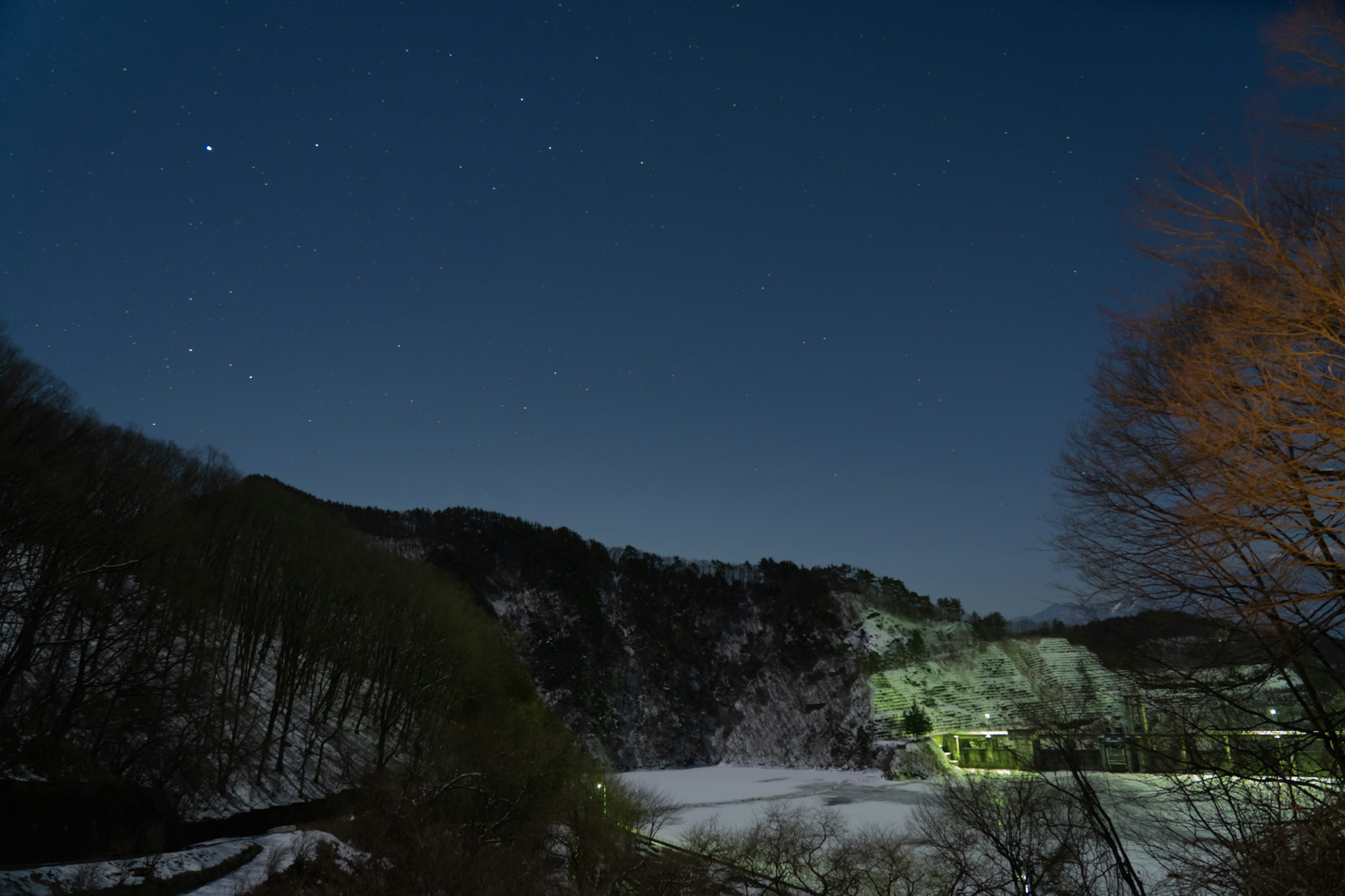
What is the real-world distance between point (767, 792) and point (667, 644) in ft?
103

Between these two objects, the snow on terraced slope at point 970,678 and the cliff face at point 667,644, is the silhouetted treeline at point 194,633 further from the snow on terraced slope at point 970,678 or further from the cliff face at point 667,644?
the snow on terraced slope at point 970,678

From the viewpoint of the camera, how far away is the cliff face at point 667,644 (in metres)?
84.0

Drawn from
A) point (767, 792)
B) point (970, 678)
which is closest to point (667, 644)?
point (767, 792)

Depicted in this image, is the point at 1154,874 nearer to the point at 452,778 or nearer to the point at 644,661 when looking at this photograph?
the point at 452,778

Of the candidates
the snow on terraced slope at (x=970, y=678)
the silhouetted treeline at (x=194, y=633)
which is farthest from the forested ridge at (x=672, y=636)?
the silhouetted treeline at (x=194, y=633)

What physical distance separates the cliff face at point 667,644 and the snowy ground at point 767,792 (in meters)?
4.27

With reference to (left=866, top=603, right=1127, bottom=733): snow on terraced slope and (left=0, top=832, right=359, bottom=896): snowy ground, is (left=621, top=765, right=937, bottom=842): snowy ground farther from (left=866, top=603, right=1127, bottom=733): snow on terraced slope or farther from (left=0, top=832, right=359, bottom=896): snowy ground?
(left=0, top=832, right=359, bottom=896): snowy ground

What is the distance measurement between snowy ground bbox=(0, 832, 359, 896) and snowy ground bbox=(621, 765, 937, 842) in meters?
26.4

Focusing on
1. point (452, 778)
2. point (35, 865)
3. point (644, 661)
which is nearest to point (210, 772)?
point (452, 778)

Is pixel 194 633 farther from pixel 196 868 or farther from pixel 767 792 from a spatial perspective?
pixel 767 792

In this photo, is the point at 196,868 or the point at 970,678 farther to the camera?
the point at 970,678

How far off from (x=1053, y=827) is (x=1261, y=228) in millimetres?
24654

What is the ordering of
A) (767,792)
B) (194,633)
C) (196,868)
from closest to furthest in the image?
1. (196,868)
2. (194,633)
3. (767,792)

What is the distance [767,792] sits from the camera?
2539 inches
